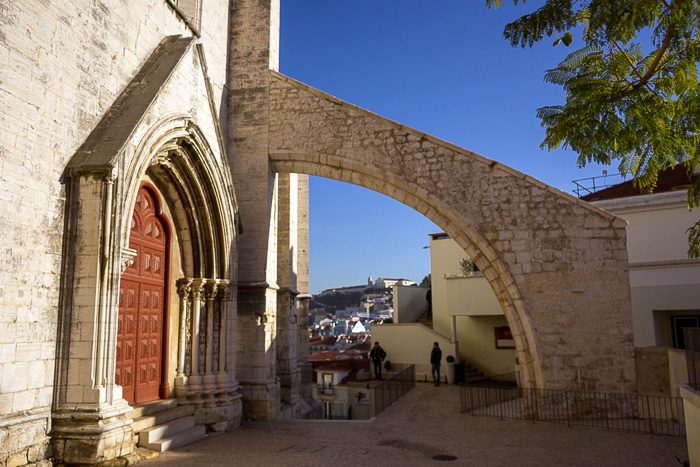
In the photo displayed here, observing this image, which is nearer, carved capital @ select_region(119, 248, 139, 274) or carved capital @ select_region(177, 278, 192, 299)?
carved capital @ select_region(119, 248, 139, 274)

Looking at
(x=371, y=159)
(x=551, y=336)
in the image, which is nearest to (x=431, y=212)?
(x=371, y=159)

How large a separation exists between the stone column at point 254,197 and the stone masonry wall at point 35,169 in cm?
385

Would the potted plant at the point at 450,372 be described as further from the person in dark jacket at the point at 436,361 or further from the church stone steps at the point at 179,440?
the church stone steps at the point at 179,440

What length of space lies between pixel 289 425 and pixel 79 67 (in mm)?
6234

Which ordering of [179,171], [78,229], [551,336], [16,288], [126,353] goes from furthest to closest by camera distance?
[551,336] < [179,171] < [126,353] < [78,229] < [16,288]

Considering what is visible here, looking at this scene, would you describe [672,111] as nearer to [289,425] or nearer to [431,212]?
[431,212]

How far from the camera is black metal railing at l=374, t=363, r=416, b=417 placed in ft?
36.8

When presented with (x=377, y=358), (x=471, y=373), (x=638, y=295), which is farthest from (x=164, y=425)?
(x=638, y=295)

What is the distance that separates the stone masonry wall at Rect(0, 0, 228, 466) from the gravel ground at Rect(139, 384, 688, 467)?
1.52 m

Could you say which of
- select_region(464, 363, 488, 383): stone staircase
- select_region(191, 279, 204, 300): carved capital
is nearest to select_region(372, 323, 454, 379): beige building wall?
select_region(464, 363, 488, 383): stone staircase

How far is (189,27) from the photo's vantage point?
8.84 metres

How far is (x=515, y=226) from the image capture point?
9.36m

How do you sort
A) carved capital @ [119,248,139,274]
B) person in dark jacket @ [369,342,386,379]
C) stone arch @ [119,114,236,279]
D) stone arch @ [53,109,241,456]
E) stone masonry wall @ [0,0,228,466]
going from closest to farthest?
stone masonry wall @ [0,0,228,466], stone arch @ [53,109,241,456], carved capital @ [119,248,139,274], stone arch @ [119,114,236,279], person in dark jacket @ [369,342,386,379]

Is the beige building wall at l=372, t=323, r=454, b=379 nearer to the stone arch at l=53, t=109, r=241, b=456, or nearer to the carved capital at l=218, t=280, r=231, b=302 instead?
the carved capital at l=218, t=280, r=231, b=302
